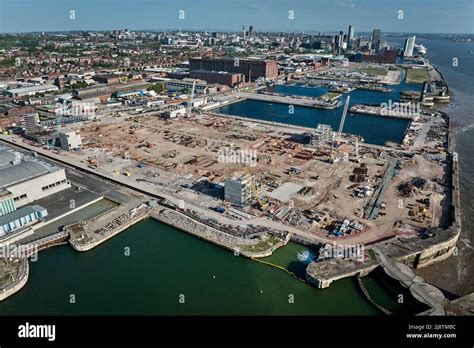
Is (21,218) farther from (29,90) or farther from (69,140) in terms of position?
(29,90)

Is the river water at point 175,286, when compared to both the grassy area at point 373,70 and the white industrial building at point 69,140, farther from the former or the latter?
the grassy area at point 373,70

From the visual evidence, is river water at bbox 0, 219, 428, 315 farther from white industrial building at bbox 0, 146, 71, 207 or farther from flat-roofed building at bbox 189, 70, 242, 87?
flat-roofed building at bbox 189, 70, 242, 87

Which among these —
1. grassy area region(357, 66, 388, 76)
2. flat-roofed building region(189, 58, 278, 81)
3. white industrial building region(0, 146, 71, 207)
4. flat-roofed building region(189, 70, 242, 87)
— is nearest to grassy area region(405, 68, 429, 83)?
grassy area region(357, 66, 388, 76)

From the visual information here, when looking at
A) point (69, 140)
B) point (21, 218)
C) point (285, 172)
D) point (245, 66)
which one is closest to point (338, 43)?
point (245, 66)

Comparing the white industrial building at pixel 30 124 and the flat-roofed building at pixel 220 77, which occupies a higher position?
the flat-roofed building at pixel 220 77

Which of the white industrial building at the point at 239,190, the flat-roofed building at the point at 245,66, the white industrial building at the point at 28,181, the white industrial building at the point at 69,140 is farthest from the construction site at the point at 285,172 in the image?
the flat-roofed building at the point at 245,66

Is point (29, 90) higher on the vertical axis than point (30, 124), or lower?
higher
